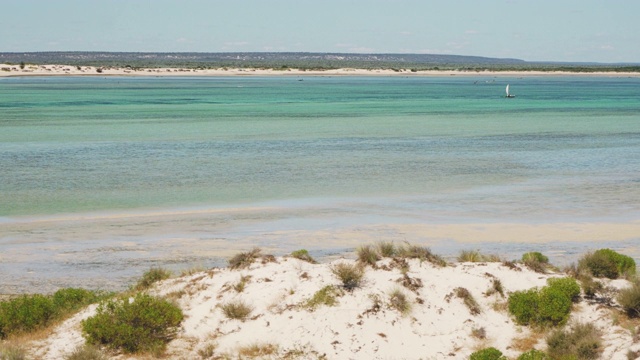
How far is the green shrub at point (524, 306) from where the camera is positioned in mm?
9812

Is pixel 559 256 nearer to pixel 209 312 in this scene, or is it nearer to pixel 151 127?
pixel 209 312

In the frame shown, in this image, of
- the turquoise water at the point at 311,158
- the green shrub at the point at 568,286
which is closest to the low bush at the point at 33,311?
the green shrub at the point at 568,286

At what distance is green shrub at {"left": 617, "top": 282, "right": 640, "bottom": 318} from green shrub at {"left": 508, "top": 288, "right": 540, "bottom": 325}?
96cm

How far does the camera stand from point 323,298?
10.0 metres

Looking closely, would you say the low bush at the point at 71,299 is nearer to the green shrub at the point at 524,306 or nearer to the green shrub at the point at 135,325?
the green shrub at the point at 135,325

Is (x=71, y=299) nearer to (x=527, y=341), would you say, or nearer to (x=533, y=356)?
(x=527, y=341)

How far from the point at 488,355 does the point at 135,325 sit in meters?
3.93

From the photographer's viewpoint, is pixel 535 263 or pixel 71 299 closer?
pixel 71 299

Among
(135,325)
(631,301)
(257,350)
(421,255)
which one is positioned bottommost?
(257,350)

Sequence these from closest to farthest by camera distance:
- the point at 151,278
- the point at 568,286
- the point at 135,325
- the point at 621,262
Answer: the point at 135,325 → the point at 568,286 → the point at 621,262 → the point at 151,278

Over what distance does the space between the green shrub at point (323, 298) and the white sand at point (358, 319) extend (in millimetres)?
Answer: 71

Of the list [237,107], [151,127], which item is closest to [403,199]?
[151,127]

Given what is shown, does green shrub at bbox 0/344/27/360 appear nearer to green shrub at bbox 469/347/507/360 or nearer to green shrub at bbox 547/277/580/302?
green shrub at bbox 469/347/507/360

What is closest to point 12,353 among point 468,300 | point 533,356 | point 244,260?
point 244,260
